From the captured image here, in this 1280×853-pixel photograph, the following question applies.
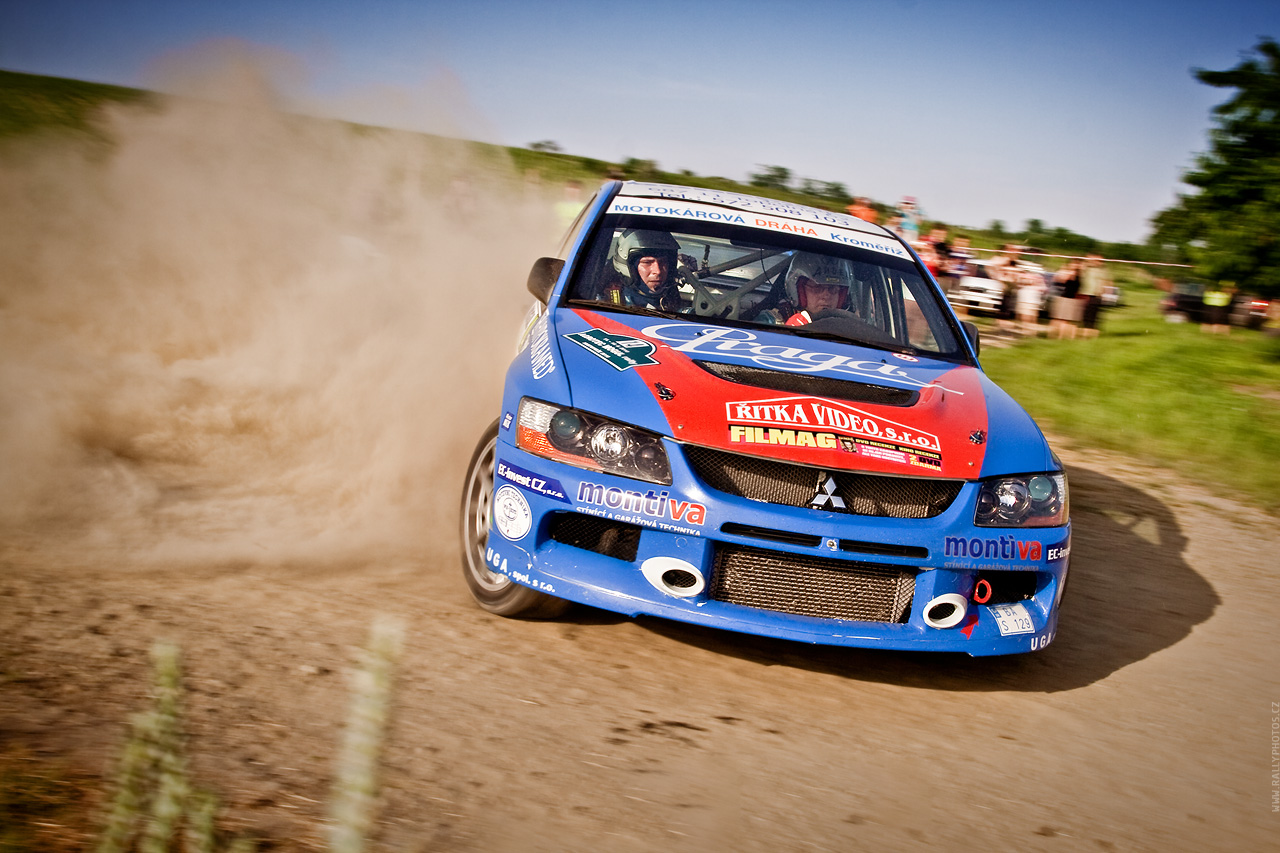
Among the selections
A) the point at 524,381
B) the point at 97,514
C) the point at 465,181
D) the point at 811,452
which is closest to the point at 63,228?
the point at 465,181

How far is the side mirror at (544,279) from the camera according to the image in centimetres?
470

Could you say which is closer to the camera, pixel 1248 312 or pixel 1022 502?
pixel 1022 502

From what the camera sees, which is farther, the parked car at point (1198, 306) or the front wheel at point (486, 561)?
the parked car at point (1198, 306)

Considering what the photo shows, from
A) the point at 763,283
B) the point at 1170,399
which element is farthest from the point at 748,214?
the point at 1170,399

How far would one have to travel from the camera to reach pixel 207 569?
4070 mm

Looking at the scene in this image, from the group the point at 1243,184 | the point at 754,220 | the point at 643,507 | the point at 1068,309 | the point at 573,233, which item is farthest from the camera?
the point at 1068,309

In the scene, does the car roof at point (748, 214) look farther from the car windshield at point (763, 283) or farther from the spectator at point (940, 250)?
the spectator at point (940, 250)

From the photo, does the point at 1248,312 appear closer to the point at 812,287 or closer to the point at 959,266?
the point at 959,266

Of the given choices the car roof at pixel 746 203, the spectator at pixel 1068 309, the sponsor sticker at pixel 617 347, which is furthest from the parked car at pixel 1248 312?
the sponsor sticker at pixel 617 347

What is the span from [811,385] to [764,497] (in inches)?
22.3

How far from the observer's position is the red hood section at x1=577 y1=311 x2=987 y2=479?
3432 millimetres

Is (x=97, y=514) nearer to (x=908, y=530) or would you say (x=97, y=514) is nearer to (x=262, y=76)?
(x=908, y=530)

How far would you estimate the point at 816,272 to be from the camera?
16.6 ft

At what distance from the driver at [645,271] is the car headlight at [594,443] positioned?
1.12 meters
